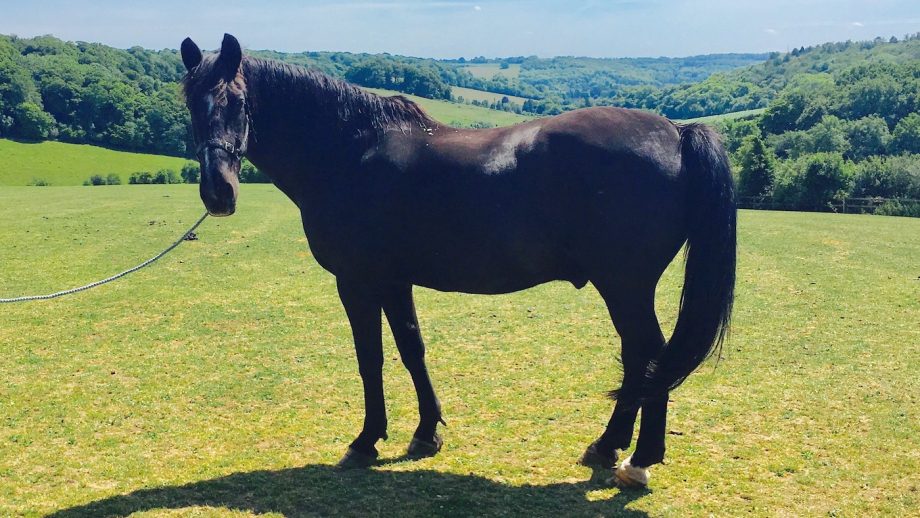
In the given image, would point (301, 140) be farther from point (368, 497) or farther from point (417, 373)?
point (368, 497)

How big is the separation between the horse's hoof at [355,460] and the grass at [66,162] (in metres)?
58.7

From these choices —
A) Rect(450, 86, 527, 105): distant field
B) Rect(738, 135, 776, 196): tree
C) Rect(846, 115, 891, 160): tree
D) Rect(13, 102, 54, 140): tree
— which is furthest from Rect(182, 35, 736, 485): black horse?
Rect(450, 86, 527, 105): distant field

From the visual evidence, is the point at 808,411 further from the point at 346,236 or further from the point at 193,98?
the point at 193,98

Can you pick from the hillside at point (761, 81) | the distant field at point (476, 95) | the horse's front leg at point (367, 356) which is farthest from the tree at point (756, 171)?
the distant field at point (476, 95)

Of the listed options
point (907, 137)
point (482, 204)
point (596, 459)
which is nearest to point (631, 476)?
point (596, 459)

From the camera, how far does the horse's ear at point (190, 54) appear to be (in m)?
4.30

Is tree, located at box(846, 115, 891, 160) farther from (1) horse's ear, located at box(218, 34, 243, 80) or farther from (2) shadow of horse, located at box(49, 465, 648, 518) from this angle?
(1) horse's ear, located at box(218, 34, 243, 80)

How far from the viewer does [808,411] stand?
5.80m

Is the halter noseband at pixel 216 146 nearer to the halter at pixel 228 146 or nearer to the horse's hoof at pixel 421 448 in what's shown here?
the halter at pixel 228 146

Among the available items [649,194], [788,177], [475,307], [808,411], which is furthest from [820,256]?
[788,177]

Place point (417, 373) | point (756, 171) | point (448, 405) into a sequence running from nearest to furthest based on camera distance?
point (417, 373) → point (448, 405) → point (756, 171)

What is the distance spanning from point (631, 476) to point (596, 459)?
44 centimetres

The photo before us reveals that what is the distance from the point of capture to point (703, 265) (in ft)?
13.4

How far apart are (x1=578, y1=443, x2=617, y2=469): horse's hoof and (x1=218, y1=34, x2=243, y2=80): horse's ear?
3775 mm
